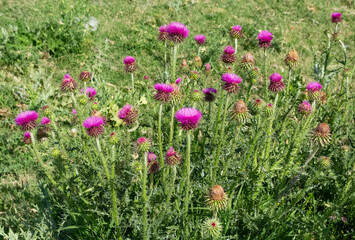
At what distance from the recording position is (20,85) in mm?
4754

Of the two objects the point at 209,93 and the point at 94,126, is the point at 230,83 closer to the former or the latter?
the point at 209,93

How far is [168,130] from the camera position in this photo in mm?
2873

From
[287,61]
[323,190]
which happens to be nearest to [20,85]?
[287,61]

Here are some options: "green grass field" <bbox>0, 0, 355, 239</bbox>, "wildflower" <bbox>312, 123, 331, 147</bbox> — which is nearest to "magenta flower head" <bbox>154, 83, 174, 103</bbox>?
"green grass field" <bbox>0, 0, 355, 239</bbox>

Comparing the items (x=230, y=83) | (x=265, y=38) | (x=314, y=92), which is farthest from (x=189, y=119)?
(x=265, y=38)

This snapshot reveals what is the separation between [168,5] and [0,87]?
4.50 m

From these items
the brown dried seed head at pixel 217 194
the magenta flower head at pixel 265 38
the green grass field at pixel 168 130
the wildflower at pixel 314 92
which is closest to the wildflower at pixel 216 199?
the brown dried seed head at pixel 217 194

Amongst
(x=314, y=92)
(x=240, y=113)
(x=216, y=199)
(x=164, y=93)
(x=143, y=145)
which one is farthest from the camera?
(x=314, y=92)

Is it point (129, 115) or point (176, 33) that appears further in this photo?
point (176, 33)

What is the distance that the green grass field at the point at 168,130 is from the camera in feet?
7.73

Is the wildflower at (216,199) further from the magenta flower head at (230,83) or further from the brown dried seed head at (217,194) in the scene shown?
the magenta flower head at (230,83)

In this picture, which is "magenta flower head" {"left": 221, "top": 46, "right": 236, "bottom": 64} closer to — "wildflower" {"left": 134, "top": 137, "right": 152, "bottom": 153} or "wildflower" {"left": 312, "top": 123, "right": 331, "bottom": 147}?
"wildflower" {"left": 312, "top": 123, "right": 331, "bottom": 147}

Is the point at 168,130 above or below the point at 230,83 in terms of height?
below

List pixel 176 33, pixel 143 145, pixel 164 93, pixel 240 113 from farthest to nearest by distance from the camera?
pixel 176 33
pixel 240 113
pixel 164 93
pixel 143 145
